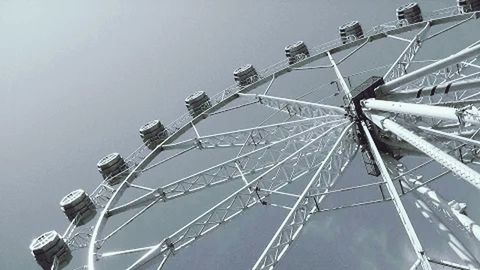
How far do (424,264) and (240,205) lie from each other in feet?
37.7

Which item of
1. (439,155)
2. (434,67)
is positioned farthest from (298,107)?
(439,155)

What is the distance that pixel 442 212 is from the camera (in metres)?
25.4

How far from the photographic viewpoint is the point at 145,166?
3775cm

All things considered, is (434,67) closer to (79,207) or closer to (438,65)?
(438,65)

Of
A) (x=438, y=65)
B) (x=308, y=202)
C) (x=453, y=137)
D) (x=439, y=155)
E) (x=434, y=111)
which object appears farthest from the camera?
(x=308, y=202)

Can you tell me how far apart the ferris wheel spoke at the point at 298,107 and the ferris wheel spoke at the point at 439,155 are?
4.90 metres

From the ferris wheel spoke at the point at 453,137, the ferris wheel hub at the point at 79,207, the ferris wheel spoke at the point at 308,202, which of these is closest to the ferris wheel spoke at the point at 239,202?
the ferris wheel spoke at the point at 308,202

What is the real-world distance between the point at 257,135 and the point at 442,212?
43.0ft

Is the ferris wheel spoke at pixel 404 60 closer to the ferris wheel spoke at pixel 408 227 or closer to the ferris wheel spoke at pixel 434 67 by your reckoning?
the ferris wheel spoke at pixel 434 67

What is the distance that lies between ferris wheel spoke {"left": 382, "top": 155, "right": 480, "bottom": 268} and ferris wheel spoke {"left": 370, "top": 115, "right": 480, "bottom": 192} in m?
3.04

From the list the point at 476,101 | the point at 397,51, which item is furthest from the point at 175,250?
the point at 397,51

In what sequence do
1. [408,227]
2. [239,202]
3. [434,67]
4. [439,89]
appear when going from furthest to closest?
[239,202] → [439,89] → [434,67] → [408,227]

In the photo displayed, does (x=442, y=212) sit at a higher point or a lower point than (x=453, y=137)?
lower

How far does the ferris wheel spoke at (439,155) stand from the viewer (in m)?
16.7
